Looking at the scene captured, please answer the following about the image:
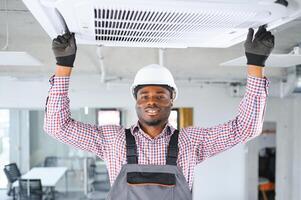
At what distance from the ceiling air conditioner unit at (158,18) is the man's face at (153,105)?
0.29 meters

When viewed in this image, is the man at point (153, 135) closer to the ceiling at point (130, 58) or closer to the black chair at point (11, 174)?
the ceiling at point (130, 58)

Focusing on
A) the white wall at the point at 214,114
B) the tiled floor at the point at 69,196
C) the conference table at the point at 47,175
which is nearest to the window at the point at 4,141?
the tiled floor at the point at 69,196

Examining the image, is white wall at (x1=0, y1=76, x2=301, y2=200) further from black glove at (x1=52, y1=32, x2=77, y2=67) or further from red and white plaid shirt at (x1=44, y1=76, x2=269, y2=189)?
black glove at (x1=52, y1=32, x2=77, y2=67)

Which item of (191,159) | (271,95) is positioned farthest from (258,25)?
(271,95)

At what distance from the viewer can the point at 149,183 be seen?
50.6 inches

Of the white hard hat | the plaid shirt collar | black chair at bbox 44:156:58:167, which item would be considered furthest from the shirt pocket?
black chair at bbox 44:156:58:167

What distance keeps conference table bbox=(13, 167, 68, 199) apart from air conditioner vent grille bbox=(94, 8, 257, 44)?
185 inches

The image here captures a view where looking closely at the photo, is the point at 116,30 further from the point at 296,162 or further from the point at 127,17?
the point at 296,162

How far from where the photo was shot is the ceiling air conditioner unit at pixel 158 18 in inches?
30.6

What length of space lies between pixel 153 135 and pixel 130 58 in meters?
3.26

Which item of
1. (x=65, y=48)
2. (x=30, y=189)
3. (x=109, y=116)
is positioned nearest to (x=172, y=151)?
(x=65, y=48)

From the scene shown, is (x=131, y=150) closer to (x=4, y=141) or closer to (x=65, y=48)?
(x=65, y=48)

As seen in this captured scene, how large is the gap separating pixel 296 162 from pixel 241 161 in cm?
89

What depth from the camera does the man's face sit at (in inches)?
52.7
